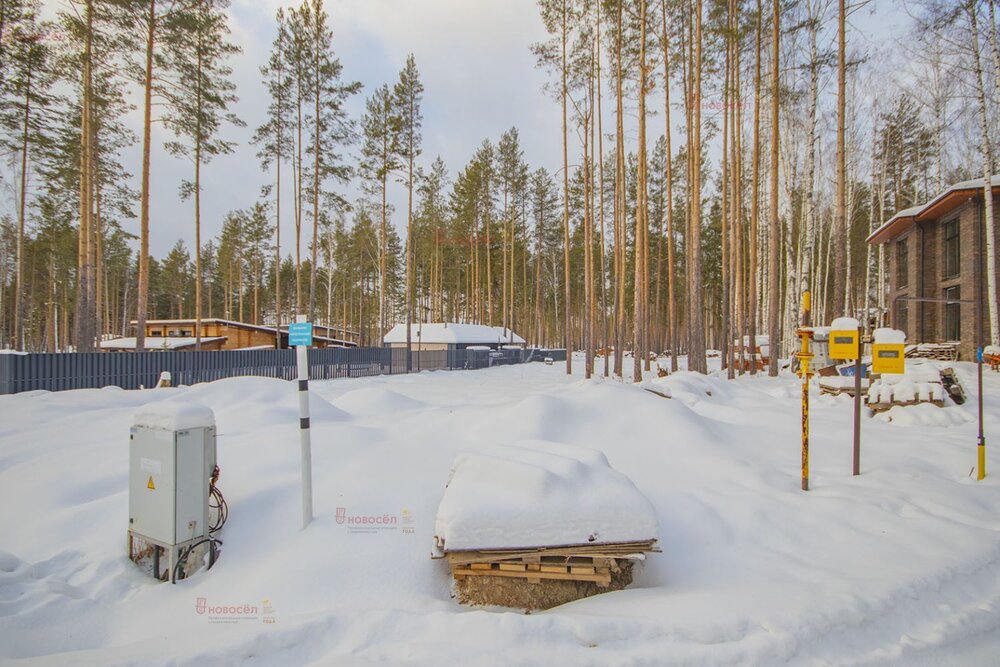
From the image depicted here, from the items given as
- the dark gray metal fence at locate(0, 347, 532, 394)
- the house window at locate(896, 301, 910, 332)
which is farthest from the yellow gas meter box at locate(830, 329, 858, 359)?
the house window at locate(896, 301, 910, 332)

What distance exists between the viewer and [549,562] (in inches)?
117

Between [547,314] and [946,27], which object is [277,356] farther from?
[547,314]

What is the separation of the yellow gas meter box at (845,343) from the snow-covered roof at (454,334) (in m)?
28.2

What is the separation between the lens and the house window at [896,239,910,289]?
64.5 feet

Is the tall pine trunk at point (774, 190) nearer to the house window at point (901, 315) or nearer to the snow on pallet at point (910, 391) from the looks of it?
the snow on pallet at point (910, 391)

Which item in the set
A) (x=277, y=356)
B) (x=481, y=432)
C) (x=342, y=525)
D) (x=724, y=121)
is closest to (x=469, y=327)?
(x=277, y=356)

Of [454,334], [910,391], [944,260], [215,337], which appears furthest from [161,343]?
[944,260]

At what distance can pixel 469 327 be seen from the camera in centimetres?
3412

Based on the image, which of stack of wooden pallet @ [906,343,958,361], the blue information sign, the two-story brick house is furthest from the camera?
stack of wooden pallet @ [906,343,958,361]

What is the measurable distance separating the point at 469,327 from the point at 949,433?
28.8 m

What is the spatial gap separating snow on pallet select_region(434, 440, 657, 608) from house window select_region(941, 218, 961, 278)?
69.4ft

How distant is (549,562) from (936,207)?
20657 mm

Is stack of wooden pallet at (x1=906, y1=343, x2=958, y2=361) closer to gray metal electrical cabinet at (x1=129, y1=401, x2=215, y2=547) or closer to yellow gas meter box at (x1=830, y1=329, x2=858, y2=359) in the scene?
yellow gas meter box at (x1=830, y1=329, x2=858, y2=359)

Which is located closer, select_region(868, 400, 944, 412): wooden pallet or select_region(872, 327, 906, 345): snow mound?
select_region(872, 327, 906, 345): snow mound
